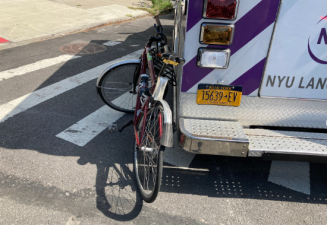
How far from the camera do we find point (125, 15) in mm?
10570

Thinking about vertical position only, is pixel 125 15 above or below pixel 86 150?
above

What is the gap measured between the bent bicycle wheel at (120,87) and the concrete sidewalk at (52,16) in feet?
14.2

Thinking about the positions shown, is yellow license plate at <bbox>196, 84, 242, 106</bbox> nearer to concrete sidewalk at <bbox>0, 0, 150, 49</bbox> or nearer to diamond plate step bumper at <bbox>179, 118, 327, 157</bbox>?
diamond plate step bumper at <bbox>179, 118, 327, 157</bbox>

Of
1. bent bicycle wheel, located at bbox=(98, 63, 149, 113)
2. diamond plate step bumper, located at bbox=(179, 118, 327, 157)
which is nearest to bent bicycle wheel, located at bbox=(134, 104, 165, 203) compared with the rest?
diamond plate step bumper, located at bbox=(179, 118, 327, 157)

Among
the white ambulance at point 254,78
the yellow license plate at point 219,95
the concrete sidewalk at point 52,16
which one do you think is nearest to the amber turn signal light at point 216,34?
the white ambulance at point 254,78

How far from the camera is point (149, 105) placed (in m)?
2.79

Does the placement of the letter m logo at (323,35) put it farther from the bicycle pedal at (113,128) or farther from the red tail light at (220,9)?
the bicycle pedal at (113,128)

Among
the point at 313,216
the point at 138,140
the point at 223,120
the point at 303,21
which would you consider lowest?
the point at 313,216

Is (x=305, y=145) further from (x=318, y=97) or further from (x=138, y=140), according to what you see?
(x=138, y=140)

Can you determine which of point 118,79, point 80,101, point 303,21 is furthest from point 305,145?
point 80,101

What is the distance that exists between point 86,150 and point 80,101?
1.37m

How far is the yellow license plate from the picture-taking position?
2.79 metres

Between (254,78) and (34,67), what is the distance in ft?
15.5

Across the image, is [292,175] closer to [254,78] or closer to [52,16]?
[254,78]
